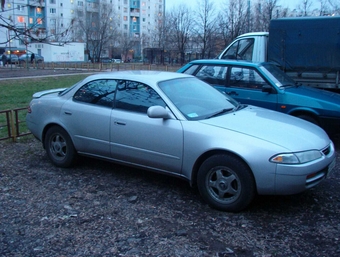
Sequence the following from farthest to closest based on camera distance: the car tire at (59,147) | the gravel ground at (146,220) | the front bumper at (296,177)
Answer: the car tire at (59,147) → the front bumper at (296,177) → the gravel ground at (146,220)

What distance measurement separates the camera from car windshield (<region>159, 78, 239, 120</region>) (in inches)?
184

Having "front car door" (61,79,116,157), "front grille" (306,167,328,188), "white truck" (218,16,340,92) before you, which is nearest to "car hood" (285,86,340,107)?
"white truck" (218,16,340,92)

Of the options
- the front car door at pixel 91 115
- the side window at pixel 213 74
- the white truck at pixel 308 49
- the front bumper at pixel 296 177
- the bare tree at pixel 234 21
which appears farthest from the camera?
the bare tree at pixel 234 21

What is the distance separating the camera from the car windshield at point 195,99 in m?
4.68

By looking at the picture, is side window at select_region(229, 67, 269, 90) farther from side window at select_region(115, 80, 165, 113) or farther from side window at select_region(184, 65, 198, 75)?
side window at select_region(115, 80, 165, 113)

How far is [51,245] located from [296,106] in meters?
5.06

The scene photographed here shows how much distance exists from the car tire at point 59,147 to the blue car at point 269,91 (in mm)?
3500

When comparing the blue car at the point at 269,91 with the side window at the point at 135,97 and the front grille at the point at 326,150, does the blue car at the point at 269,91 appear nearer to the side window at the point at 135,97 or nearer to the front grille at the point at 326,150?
the front grille at the point at 326,150

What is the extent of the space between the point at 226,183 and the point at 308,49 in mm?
6608

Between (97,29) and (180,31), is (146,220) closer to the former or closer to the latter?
(180,31)

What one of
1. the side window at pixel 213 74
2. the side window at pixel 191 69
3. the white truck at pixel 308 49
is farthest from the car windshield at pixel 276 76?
the white truck at pixel 308 49

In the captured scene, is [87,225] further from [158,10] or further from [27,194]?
[158,10]

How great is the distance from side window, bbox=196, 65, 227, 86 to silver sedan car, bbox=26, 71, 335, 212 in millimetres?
2303

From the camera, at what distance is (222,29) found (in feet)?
104
